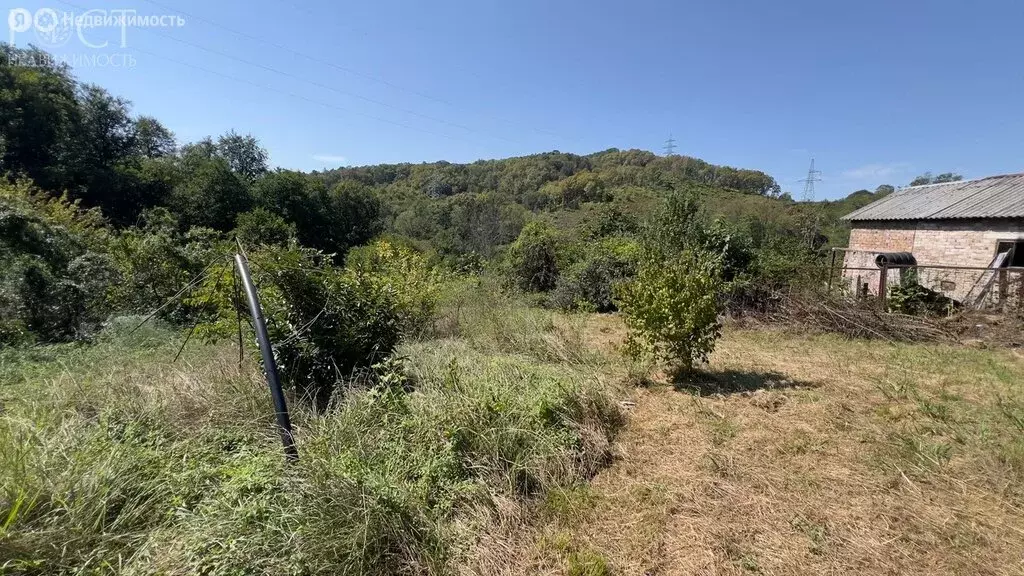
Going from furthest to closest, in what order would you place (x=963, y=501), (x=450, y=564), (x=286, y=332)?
(x=286, y=332) < (x=963, y=501) < (x=450, y=564)

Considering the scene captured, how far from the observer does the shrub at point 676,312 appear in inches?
179

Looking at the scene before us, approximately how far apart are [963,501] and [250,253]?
6.14 meters

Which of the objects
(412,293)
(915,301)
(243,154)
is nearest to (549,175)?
(243,154)

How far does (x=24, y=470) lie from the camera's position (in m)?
1.96

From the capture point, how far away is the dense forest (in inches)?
278

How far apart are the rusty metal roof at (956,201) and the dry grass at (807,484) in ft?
23.9

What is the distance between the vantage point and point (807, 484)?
286 cm

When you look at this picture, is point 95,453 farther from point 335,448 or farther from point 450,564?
point 450,564

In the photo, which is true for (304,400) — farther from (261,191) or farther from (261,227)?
(261,191)

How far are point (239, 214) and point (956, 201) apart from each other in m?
26.0

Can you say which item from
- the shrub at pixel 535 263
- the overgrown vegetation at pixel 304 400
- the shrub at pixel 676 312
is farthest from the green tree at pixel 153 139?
the shrub at pixel 676 312

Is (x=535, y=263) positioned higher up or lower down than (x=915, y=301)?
higher up

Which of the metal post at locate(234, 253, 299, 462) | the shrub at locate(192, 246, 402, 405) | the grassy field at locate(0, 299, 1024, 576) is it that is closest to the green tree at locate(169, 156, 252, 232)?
the grassy field at locate(0, 299, 1024, 576)

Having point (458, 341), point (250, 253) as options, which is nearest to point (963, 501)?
point (458, 341)
